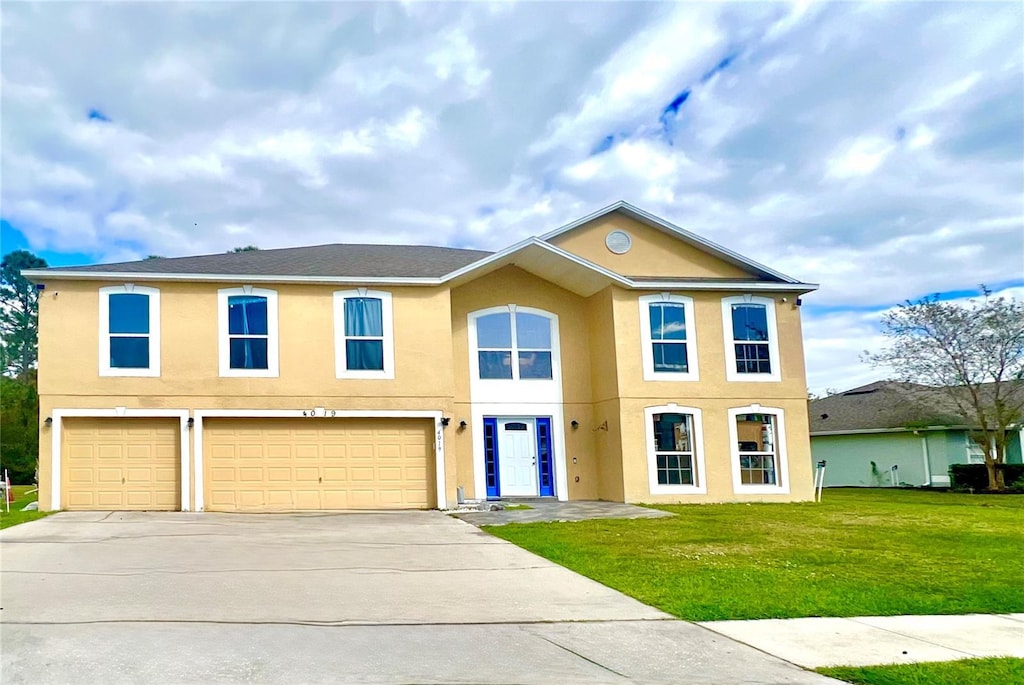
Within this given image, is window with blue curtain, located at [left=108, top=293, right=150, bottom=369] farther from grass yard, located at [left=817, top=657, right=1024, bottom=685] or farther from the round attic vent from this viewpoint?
grass yard, located at [left=817, top=657, right=1024, bottom=685]

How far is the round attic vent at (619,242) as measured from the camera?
21.2 m

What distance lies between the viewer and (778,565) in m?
11.4

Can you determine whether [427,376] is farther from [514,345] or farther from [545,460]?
[545,460]

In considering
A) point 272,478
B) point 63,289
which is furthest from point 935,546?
point 63,289

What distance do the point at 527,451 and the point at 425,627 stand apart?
13190 millimetres

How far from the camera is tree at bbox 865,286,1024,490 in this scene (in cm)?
2905

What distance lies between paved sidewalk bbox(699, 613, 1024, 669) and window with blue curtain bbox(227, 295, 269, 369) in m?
12.5

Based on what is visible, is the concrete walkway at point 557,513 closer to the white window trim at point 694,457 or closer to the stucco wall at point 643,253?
the white window trim at point 694,457

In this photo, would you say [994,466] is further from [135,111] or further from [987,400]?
[135,111]

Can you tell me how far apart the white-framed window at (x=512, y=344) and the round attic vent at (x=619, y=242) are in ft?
7.32

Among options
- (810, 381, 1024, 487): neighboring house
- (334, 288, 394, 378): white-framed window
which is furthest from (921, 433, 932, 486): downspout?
(334, 288, 394, 378): white-framed window

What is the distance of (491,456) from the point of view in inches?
818

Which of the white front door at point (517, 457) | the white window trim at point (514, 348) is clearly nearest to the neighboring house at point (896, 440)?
the white window trim at point (514, 348)

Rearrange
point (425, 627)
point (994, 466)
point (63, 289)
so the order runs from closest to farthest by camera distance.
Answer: point (425, 627), point (63, 289), point (994, 466)
